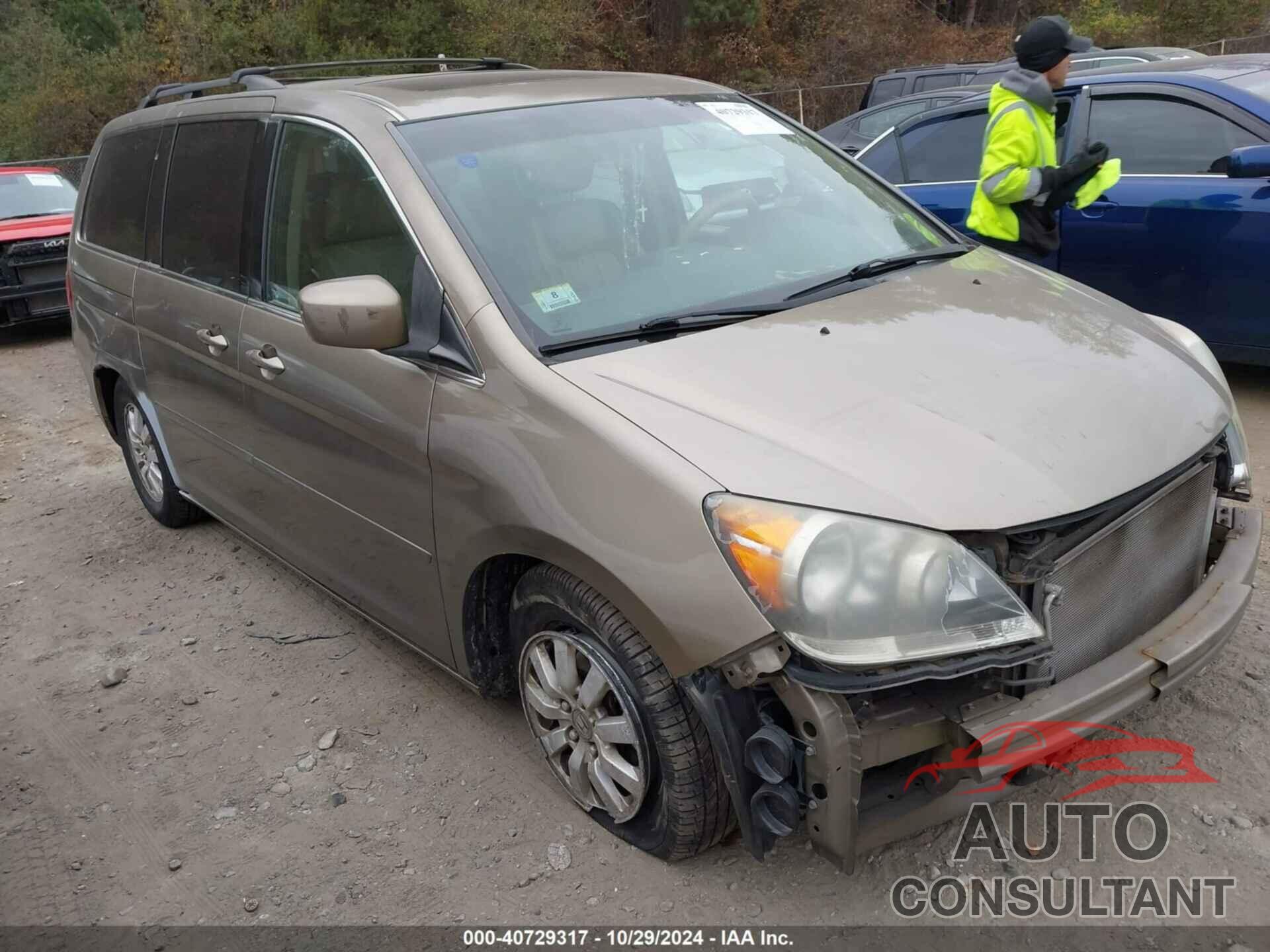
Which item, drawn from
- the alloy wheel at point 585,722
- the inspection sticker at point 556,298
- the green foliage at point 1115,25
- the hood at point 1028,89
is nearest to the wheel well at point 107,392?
the inspection sticker at point 556,298

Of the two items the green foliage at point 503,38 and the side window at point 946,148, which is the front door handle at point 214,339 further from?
the green foliage at point 503,38

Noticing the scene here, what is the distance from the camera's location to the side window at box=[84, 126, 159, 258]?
A: 4.50 meters

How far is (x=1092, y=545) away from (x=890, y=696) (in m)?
0.58

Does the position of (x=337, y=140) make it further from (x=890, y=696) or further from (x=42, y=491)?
(x=42, y=491)

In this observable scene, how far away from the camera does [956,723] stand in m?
2.17

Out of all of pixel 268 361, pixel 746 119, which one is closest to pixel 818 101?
pixel 746 119

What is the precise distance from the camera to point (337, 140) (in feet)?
10.6

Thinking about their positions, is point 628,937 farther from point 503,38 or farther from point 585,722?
point 503,38

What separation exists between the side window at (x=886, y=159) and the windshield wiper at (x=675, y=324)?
3984 millimetres

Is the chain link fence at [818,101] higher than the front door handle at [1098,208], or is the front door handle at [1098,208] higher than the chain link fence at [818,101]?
the front door handle at [1098,208]

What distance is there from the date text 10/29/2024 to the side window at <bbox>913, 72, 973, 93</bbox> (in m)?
14.3

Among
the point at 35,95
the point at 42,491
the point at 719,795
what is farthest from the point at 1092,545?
the point at 35,95

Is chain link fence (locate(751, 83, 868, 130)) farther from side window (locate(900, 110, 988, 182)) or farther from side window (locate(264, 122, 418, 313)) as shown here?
side window (locate(264, 122, 418, 313))

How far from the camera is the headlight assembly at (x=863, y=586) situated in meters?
2.12
